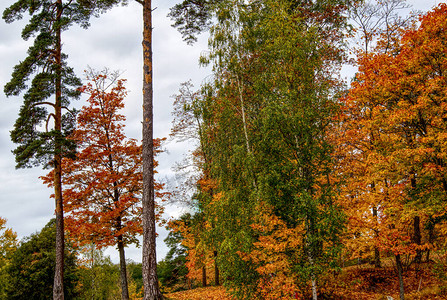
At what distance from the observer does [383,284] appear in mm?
14016

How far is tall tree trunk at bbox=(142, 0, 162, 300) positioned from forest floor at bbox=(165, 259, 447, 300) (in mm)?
4583

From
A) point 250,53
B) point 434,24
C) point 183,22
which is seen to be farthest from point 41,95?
point 434,24

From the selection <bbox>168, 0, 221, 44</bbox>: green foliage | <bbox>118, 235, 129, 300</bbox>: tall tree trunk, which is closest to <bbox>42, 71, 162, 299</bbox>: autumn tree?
<bbox>118, 235, 129, 300</bbox>: tall tree trunk

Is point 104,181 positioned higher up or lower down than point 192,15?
lower down

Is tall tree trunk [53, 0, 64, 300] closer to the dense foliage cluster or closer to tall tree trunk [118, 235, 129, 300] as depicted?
tall tree trunk [118, 235, 129, 300]

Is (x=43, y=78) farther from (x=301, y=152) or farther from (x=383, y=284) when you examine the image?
(x=383, y=284)

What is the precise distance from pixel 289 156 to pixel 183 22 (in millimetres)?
7121

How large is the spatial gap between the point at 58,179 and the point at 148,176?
5.83 metres

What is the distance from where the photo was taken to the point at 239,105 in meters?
12.2

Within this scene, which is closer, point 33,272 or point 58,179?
point 58,179

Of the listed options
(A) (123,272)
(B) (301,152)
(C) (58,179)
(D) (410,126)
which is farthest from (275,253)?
(C) (58,179)

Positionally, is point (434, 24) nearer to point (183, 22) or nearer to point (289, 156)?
point (289, 156)

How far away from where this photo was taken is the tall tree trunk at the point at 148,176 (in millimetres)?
7391

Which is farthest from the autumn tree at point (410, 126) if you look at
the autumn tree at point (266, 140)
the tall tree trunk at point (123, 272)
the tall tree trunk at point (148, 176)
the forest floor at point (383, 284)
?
the tall tree trunk at point (123, 272)
